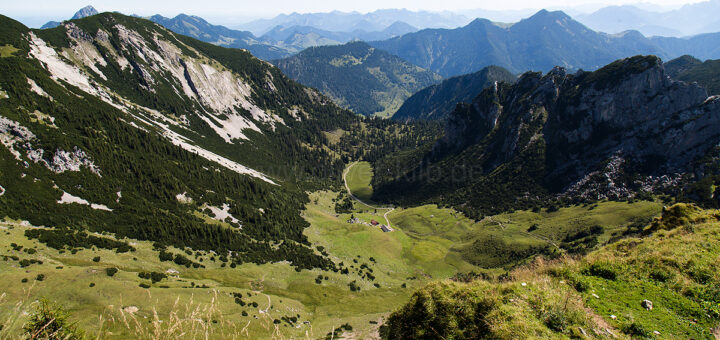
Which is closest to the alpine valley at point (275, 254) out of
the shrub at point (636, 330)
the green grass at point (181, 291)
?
the shrub at point (636, 330)

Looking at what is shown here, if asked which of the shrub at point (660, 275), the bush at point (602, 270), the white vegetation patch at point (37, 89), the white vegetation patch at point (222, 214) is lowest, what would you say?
the white vegetation patch at point (222, 214)

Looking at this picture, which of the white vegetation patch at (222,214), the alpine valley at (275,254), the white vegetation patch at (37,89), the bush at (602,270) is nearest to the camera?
the alpine valley at (275,254)

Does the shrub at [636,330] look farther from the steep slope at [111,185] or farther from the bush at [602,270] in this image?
the steep slope at [111,185]

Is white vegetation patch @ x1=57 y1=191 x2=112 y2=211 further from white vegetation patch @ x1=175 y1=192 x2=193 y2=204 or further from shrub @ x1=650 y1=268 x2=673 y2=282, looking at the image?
shrub @ x1=650 y1=268 x2=673 y2=282

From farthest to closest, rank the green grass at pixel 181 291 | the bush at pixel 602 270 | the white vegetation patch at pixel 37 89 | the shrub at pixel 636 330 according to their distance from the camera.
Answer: the white vegetation patch at pixel 37 89
the green grass at pixel 181 291
the bush at pixel 602 270
the shrub at pixel 636 330

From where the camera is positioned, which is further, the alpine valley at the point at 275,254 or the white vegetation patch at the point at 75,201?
the white vegetation patch at the point at 75,201

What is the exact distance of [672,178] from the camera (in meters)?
189

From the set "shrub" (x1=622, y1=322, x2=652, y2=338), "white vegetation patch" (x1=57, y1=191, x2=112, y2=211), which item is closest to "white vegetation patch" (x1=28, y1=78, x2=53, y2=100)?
"white vegetation patch" (x1=57, y1=191, x2=112, y2=211)

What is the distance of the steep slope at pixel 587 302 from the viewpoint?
776 inches

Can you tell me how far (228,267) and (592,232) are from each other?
166 metres

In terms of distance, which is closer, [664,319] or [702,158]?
[664,319]

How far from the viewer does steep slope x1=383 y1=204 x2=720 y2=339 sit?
1970cm

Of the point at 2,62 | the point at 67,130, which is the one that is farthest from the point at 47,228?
the point at 2,62

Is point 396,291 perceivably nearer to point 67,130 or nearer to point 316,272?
point 316,272
